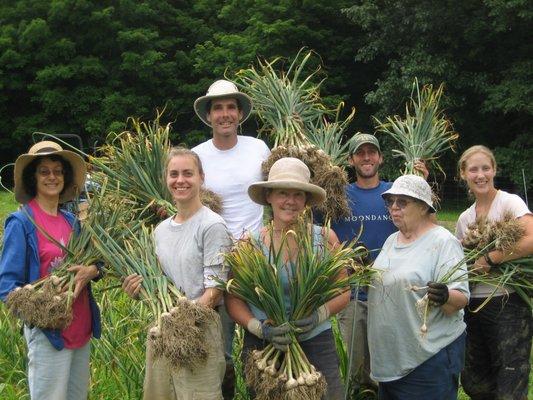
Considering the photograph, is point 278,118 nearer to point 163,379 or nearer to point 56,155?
point 56,155

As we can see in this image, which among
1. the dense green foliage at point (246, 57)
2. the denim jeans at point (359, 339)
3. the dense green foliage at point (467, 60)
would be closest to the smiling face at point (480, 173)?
the denim jeans at point (359, 339)

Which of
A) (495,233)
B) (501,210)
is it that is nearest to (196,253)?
(495,233)

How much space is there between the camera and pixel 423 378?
338cm

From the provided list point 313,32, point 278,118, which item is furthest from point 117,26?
point 278,118

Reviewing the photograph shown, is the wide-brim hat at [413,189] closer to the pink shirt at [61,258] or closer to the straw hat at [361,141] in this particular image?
the straw hat at [361,141]

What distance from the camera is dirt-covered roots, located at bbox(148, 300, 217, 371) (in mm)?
2992

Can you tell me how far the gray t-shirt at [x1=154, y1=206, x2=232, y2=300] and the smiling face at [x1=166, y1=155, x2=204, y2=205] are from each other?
0.10 metres

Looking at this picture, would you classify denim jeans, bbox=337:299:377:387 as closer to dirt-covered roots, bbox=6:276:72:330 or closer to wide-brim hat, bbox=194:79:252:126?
wide-brim hat, bbox=194:79:252:126

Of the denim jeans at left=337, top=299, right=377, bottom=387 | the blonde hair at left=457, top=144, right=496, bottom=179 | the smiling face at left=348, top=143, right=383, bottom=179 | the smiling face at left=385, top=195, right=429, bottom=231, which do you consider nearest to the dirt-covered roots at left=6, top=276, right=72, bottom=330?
the smiling face at left=385, top=195, right=429, bottom=231

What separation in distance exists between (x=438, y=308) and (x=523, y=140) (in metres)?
15.3

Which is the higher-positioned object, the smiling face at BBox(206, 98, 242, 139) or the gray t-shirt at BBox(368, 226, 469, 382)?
the smiling face at BBox(206, 98, 242, 139)

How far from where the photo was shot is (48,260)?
11.2ft

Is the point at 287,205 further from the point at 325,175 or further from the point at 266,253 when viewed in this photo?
the point at 325,175

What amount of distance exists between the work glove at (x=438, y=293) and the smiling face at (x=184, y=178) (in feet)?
3.77
